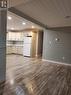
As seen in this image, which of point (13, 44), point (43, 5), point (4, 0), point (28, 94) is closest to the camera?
point (28, 94)

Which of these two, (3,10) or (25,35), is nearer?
(3,10)

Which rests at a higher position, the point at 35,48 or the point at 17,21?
the point at 17,21

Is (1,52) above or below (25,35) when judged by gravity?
below

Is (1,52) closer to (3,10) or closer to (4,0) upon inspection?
(3,10)

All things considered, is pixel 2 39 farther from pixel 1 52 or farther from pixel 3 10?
pixel 3 10

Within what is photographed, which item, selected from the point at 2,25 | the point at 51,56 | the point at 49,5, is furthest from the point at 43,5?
the point at 51,56

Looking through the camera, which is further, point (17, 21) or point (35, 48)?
point (35, 48)

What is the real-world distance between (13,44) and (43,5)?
7.29 m

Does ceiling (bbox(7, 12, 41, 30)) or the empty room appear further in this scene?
ceiling (bbox(7, 12, 41, 30))

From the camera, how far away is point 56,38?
6.64 m

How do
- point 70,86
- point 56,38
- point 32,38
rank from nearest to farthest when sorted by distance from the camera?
point 70,86
point 56,38
point 32,38

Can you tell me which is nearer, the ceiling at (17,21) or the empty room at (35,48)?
the empty room at (35,48)

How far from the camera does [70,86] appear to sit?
3053 mm

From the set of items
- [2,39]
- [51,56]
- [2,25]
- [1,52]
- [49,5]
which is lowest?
[51,56]
